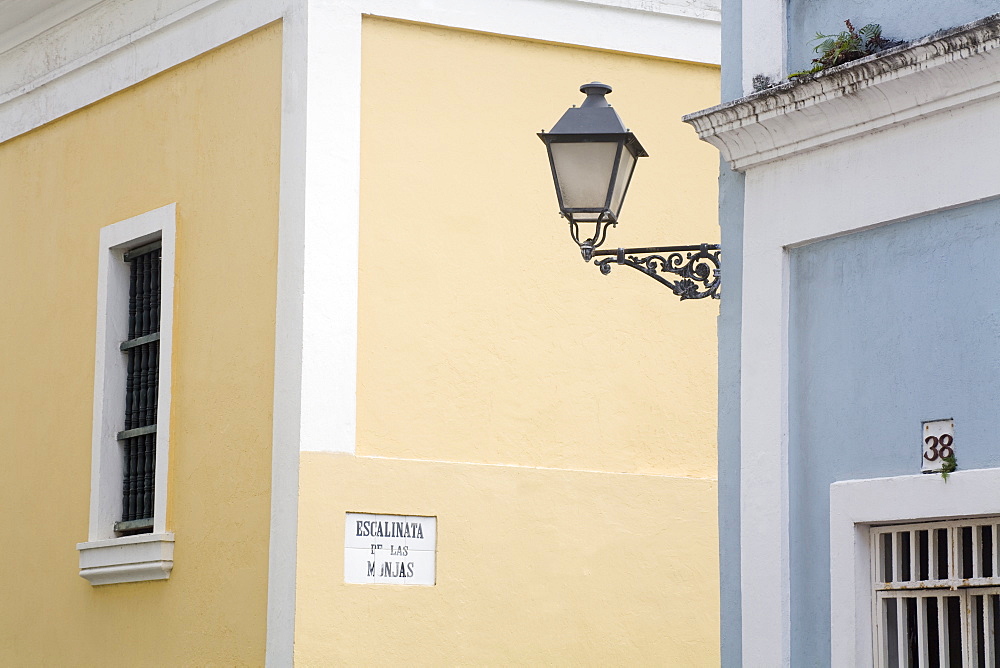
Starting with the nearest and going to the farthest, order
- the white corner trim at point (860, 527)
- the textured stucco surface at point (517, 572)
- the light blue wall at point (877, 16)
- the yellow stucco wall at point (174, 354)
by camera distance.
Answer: the white corner trim at point (860, 527) < the light blue wall at point (877, 16) < the textured stucco surface at point (517, 572) < the yellow stucco wall at point (174, 354)

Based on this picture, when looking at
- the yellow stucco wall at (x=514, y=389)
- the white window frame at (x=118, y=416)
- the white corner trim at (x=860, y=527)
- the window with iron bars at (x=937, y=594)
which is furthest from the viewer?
the white window frame at (x=118, y=416)

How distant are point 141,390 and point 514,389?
2459mm

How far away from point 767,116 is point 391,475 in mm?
3652

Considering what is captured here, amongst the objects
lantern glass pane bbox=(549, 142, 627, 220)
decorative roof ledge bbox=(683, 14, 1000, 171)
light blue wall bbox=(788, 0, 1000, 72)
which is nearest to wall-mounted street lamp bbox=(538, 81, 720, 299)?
lantern glass pane bbox=(549, 142, 627, 220)

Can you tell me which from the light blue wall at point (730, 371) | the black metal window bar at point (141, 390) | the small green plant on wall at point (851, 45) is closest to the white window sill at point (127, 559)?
the black metal window bar at point (141, 390)

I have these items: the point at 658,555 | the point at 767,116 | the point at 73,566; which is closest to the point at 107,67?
the point at 73,566

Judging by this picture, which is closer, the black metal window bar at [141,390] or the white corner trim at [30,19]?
the black metal window bar at [141,390]

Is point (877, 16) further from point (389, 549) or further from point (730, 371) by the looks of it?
point (389, 549)

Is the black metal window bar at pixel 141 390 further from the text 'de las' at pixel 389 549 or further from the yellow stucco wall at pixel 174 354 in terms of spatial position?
the text 'de las' at pixel 389 549

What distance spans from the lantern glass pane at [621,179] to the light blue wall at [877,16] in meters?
0.86

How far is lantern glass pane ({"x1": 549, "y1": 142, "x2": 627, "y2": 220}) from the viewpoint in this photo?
6.71m

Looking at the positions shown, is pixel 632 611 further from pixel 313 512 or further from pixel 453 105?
pixel 453 105

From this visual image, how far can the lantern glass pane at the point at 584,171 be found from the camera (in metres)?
6.71

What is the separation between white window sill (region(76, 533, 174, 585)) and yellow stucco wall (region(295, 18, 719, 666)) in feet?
4.35
